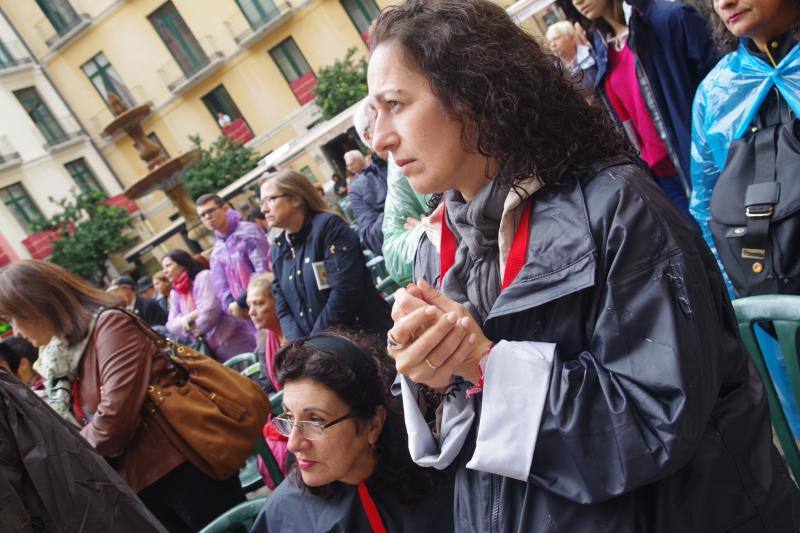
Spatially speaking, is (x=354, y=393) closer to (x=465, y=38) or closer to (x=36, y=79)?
(x=465, y=38)

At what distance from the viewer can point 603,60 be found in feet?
10.3

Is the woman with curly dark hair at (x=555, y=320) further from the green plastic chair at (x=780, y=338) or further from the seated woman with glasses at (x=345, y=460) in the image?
the seated woman with glasses at (x=345, y=460)

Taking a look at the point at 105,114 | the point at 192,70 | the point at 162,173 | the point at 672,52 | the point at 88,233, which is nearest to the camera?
the point at 672,52

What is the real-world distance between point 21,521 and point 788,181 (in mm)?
2552

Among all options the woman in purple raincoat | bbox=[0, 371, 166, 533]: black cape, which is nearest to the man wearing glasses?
the woman in purple raincoat

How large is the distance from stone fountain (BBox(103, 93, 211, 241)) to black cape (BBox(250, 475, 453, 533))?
42.6ft

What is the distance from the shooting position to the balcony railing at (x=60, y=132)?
26078mm

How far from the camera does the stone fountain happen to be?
15.4 metres

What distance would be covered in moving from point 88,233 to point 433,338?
25.3 m

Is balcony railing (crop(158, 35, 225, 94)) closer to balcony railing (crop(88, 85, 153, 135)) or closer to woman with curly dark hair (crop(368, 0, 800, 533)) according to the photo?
balcony railing (crop(88, 85, 153, 135))

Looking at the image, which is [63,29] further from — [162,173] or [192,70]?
[162,173]

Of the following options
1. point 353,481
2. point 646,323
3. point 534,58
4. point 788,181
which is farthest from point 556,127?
point 353,481

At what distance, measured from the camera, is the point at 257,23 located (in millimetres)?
24422

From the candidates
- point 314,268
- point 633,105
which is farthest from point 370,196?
point 633,105
